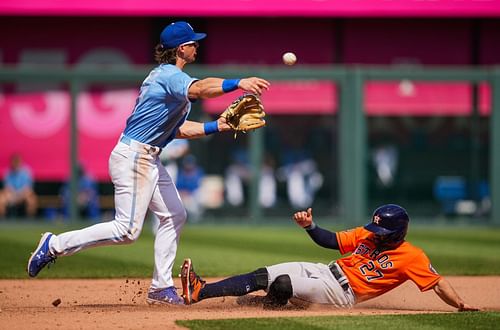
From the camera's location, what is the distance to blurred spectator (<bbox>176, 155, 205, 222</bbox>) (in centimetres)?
1667

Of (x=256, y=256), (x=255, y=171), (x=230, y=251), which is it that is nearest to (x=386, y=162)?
Result: (x=255, y=171)

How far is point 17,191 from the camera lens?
17250 mm

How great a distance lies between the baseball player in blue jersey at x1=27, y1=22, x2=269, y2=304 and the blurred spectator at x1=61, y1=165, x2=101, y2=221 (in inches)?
385

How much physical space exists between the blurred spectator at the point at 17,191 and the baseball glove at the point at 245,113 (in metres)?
10.6

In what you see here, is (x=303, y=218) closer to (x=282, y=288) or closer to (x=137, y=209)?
(x=282, y=288)

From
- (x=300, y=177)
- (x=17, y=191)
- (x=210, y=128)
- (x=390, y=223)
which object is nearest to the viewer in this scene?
(x=390, y=223)

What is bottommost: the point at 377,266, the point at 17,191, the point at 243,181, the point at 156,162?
the point at 17,191

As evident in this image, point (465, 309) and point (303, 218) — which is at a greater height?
point (303, 218)

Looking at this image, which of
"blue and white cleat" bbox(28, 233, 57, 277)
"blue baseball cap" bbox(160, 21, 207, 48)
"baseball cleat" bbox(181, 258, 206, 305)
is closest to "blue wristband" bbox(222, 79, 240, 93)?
"blue baseball cap" bbox(160, 21, 207, 48)

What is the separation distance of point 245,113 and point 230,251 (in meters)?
5.37

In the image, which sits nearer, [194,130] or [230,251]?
[194,130]

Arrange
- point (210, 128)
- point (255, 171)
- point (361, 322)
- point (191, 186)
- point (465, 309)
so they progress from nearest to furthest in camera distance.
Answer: point (361, 322) < point (465, 309) < point (210, 128) < point (191, 186) < point (255, 171)

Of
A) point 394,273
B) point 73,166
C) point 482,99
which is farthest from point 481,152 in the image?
point 394,273

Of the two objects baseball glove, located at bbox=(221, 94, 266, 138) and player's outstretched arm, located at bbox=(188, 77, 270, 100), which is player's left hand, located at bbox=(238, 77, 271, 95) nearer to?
player's outstretched arm, located at bbox=(188, 77, 270, 100)
